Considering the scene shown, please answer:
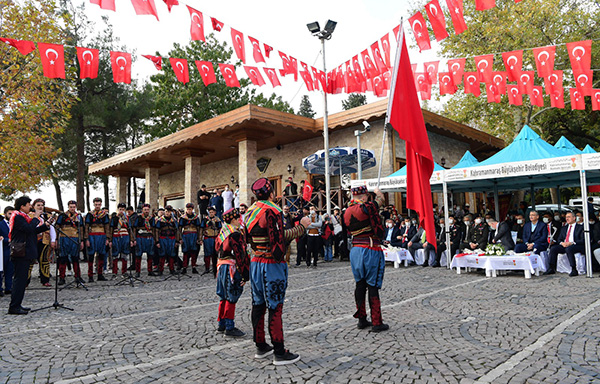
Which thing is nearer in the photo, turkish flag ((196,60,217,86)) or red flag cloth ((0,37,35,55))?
red flag cloth ((0,37,35,55))

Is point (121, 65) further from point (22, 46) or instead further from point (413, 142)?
point (413, 142)

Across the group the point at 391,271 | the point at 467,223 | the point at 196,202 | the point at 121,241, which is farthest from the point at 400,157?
the point at 121,241

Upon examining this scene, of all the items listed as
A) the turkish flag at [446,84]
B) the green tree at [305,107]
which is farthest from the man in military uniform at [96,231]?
the green tree at [305,107]

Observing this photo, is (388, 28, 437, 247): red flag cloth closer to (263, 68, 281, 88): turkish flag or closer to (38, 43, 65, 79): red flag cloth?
(263, 68, 281, 88): turkish flag

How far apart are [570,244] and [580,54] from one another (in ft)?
16.1

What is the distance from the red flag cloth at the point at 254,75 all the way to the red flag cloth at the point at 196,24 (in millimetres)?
2353

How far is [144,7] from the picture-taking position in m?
7.96

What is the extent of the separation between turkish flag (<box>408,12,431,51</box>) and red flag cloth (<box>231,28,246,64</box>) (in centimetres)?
438

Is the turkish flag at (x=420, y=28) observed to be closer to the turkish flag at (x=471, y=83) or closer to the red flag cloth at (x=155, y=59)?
the turkish flag at (x=471, y=83)

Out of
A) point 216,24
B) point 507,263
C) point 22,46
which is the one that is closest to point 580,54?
point 507,263

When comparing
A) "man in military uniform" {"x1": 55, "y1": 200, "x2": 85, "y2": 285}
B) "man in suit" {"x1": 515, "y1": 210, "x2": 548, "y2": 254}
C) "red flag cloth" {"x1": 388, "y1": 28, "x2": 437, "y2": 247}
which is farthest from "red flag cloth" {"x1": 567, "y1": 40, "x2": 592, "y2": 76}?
"man in military uniform" {"x1": 55, "y1": 200, "x2": 85, "y2": 285}

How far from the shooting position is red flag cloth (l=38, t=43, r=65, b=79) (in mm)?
9164

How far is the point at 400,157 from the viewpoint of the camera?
18.0m

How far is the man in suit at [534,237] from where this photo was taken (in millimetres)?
10352
